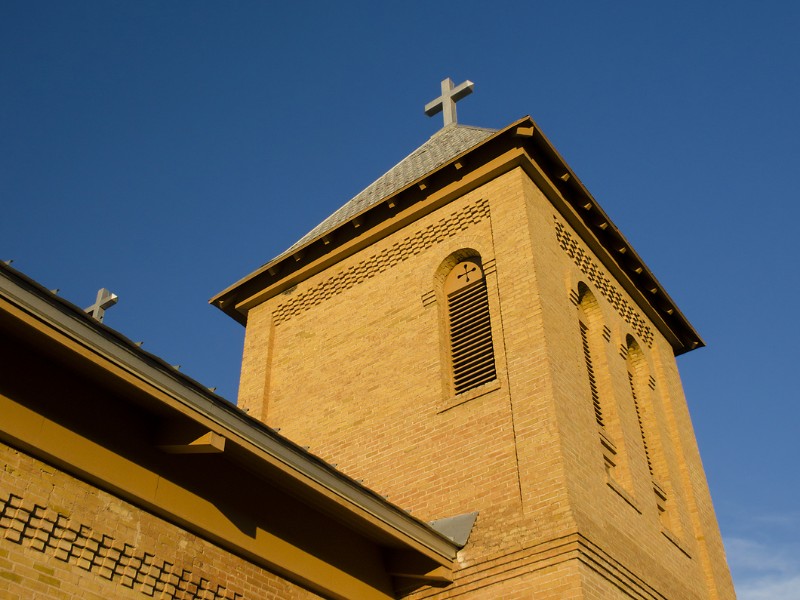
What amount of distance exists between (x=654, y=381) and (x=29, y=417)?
11.5 metres

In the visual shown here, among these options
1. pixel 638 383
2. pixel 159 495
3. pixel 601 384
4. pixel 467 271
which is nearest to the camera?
pixel 159 495

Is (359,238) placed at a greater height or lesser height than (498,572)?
greater

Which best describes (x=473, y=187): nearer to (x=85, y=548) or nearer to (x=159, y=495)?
(x=159, y=495)

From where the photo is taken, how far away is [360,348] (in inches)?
567

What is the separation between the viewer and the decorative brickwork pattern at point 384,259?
14445 millimetres

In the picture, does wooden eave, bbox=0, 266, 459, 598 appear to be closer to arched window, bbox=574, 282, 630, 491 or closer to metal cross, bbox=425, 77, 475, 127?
arched window, bbox=574, 282, 630, 491

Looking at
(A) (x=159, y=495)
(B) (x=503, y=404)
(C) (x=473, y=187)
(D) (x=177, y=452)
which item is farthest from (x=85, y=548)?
(C) (x=473, y=187)

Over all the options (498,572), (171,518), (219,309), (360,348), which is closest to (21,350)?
(171,518)

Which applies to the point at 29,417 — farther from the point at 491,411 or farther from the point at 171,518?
the point at 491,411

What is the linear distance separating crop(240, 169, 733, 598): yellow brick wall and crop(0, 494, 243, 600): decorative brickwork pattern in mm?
3671

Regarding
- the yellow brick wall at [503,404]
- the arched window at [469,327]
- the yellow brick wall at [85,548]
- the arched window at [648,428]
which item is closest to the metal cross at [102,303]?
the yellow brick wall at [503,404]

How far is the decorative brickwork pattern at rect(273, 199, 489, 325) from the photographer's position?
1445cm

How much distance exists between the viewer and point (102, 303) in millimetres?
14617

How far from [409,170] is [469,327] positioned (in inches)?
195
